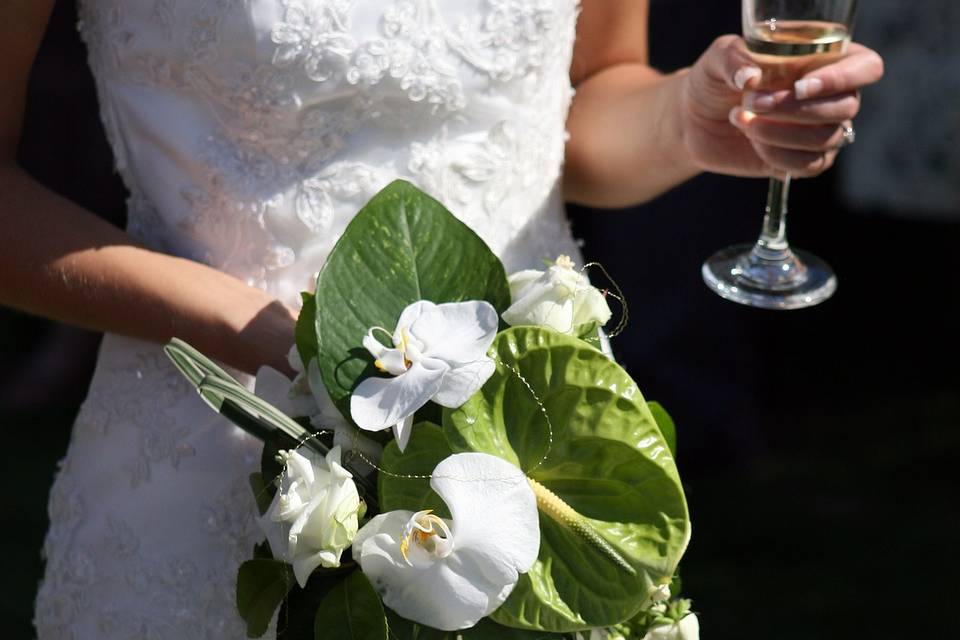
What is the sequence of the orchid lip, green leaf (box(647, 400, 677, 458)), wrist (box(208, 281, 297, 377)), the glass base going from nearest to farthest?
the orchid lip → green leaf (box(647, 400, 677, 458)) → wrist (box(208, 281, 297, 377)) → the glass base

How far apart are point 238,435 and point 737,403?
375 cm

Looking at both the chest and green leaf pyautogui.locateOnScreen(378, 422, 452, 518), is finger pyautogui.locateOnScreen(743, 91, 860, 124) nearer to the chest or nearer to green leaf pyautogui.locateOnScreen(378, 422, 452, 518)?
the chest

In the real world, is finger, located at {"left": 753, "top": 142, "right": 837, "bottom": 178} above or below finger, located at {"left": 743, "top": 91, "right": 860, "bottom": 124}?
below

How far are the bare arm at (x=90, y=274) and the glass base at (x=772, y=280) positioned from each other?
0.70 meters

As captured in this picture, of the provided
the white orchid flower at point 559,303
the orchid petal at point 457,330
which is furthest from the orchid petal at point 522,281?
the orchid petal at point 457,330

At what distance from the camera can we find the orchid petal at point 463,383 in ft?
3.95

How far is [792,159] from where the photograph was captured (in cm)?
170

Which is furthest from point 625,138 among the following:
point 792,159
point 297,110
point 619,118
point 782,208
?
point 297,110

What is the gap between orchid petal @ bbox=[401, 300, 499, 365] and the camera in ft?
4.04

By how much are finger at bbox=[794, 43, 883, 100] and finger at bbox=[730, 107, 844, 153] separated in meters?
0.06

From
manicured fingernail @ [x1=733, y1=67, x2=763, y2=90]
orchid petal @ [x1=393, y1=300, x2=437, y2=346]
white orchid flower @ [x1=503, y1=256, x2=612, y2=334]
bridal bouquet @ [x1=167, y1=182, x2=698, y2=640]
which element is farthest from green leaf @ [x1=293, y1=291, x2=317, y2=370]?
manicured fingernail @ [x1=733, y1=67, x2=763, y2=90]

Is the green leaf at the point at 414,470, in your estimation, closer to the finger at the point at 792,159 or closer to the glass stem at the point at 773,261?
the finger at the point at 792,159

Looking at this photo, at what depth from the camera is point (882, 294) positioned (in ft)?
19.6

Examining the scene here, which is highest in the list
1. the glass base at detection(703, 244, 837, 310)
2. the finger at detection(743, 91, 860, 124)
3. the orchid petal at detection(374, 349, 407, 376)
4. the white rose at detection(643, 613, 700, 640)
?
the finger at detection(743, 91, 860, 124)
